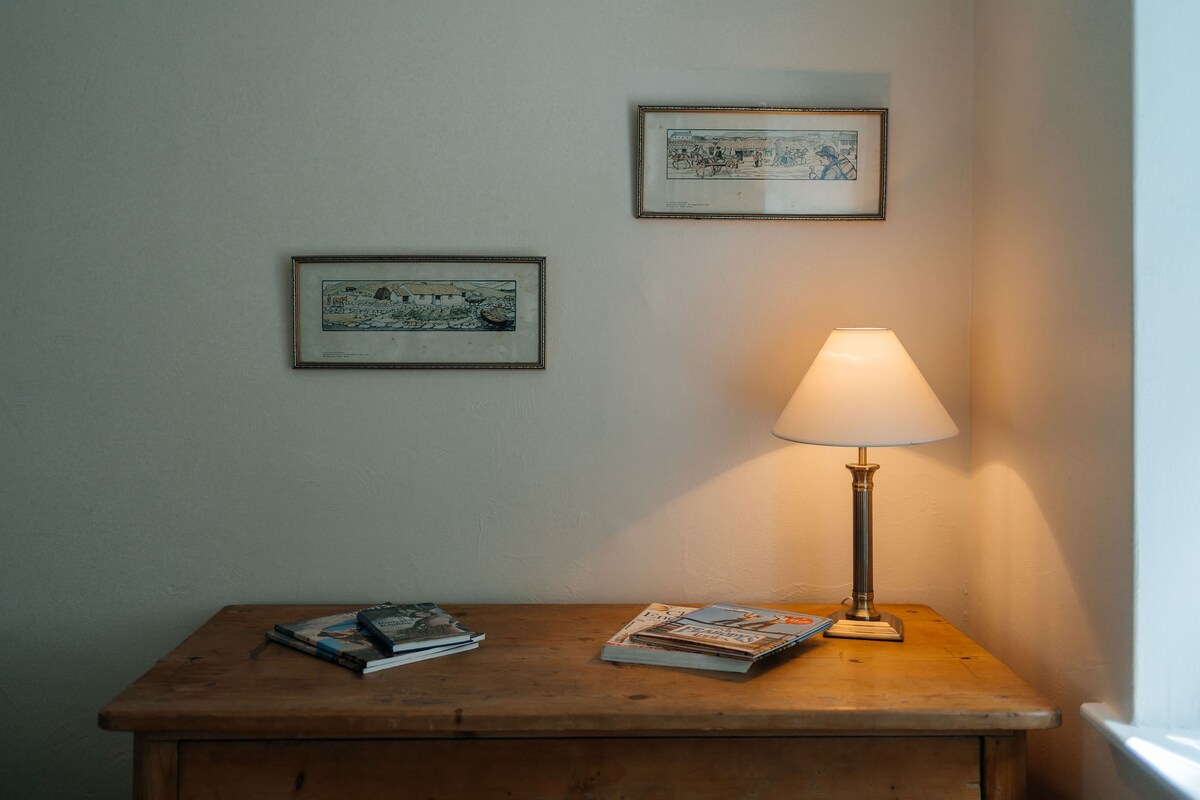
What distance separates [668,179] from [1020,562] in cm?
106

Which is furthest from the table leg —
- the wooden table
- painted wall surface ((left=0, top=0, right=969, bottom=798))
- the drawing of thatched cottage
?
the drawing of thatched cottage

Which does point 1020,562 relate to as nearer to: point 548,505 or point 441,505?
point 548,505

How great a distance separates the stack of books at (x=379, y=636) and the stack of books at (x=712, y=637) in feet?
0.96

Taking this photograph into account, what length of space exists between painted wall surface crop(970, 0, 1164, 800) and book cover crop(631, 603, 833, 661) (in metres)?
0.41

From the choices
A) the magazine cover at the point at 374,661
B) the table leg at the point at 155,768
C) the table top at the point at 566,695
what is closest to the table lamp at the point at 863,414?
the table top at the point at 566,695

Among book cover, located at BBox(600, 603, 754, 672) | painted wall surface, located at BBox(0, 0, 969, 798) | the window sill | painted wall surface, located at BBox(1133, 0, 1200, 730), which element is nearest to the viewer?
the window sill

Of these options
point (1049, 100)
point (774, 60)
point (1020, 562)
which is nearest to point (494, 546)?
point (1020, 562)

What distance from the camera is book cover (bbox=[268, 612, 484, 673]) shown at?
5.25 ft

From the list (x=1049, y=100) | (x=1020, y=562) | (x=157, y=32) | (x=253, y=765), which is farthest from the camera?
(x=157, y=32)

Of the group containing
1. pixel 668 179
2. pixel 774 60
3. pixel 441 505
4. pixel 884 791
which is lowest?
pixel 884 791

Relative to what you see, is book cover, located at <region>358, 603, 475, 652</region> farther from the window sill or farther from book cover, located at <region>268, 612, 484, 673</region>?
the window sill

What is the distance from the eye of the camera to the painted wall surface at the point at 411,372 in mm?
2002

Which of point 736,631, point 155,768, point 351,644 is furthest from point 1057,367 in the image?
point 155,768

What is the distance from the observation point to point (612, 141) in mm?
2023
